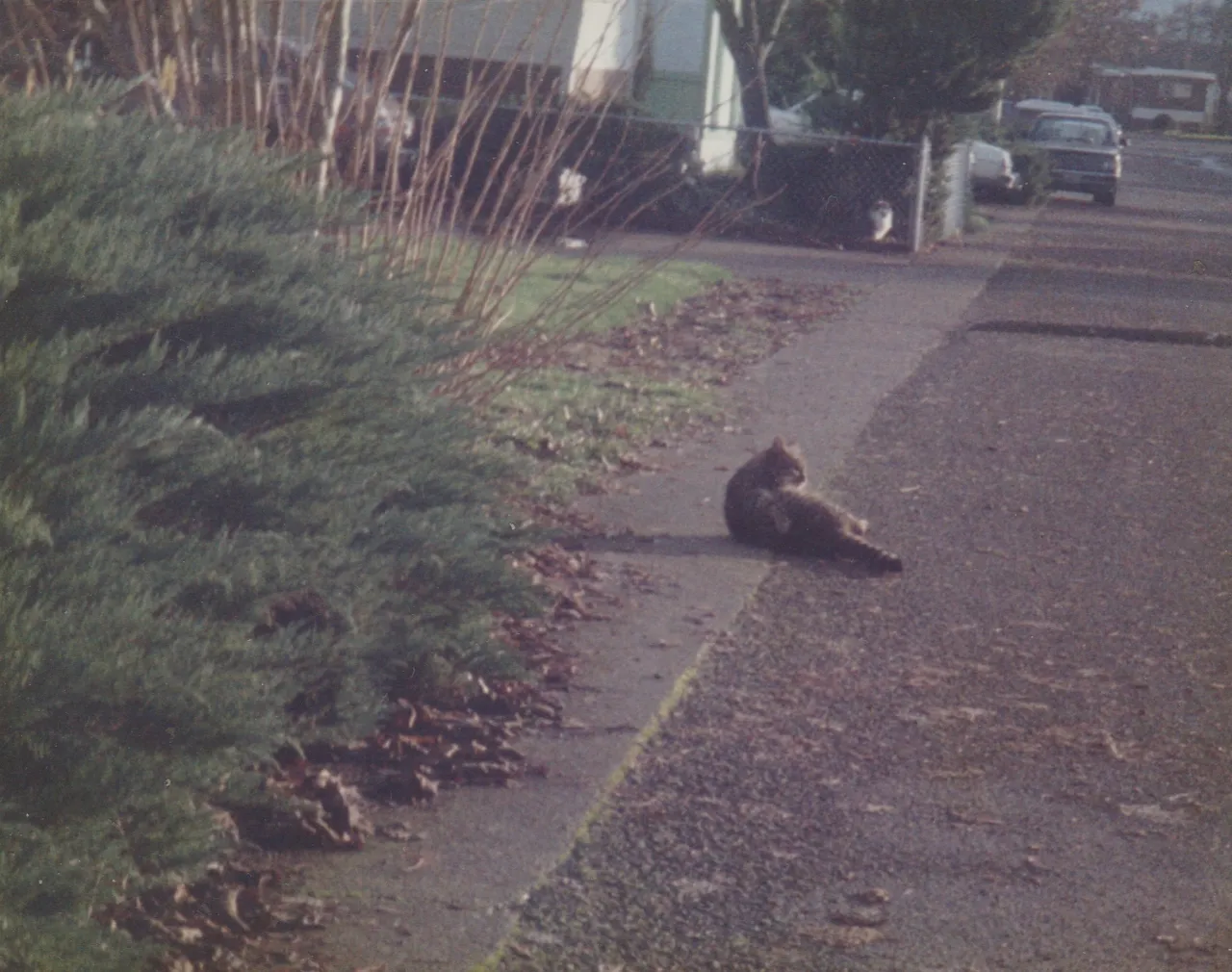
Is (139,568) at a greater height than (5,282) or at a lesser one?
lesser

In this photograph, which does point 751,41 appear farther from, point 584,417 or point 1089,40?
point 1089,40

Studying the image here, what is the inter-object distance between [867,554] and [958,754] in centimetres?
214

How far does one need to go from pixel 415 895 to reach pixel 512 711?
4.25 feet

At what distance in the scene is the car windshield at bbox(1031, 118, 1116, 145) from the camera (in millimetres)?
36375

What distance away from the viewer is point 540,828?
450 centimetres

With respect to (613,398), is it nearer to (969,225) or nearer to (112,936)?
(112,936)

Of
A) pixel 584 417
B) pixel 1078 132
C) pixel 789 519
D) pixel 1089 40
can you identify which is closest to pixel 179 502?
pixel 789 519

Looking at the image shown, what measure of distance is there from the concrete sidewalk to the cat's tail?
1.25 ft

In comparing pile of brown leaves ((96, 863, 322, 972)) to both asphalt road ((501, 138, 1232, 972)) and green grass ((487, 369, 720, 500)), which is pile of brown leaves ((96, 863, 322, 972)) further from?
green grass ((487, 369, 720, 500))

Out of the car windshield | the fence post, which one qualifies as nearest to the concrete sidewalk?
the fence post

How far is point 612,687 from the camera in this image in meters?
5.63

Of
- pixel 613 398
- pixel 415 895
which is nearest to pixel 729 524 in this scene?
pixel 613 398

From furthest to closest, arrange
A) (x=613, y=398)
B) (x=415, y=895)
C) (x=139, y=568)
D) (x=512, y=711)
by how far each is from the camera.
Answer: (x=613, y=398), (x=512, y=711), (x=415, y=895), (x=139, y=568)

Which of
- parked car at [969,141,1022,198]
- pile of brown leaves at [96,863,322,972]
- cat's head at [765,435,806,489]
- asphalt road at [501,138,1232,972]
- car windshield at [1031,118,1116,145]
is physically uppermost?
car windshield at [1031,118,1116,145]
